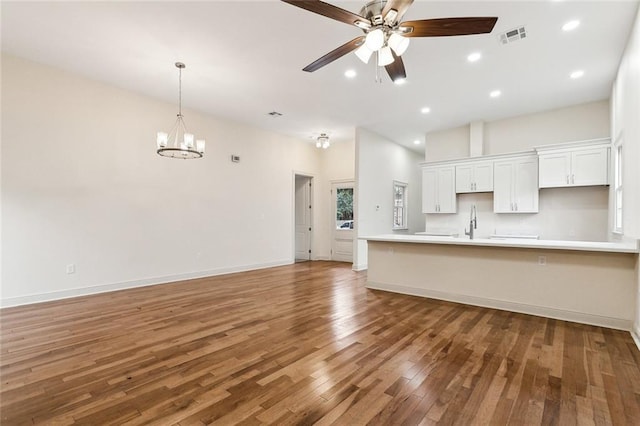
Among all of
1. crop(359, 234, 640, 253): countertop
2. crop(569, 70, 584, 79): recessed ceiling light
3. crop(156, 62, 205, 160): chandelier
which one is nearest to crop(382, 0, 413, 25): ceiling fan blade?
crop(359, 234, 640, 253): countertop

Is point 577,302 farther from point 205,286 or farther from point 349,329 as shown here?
point 205,286

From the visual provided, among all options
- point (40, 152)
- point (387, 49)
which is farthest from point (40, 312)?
point (387, 49)

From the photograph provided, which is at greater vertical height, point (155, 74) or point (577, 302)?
point (155, 74)

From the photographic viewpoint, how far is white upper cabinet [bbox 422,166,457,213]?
22.5 feet

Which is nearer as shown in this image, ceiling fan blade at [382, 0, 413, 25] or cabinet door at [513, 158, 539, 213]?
ceiling fan blade at [382, 0, 413, 25]

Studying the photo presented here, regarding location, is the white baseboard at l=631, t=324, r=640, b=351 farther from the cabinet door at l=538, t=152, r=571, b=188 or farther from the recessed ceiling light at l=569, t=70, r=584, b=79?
the recessed ceiling light at l=569, t=70, r=584, b=79

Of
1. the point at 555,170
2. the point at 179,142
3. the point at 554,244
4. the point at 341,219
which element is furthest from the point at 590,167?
the point at 179,142

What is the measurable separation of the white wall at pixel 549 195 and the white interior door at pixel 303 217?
151 inches

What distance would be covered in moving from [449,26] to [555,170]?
14.7 ft

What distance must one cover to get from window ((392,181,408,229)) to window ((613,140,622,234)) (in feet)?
14.9

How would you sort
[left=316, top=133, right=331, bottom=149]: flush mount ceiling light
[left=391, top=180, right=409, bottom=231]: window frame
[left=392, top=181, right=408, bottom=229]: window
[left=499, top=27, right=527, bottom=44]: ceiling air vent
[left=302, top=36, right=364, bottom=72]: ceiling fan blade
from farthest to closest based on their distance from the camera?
[left=392, top=181, right=408, bottom=229]: window
[left=391, top=180, right=409, bottom=231]: window frame
[left=316, top=133, right=331, bottom=149]: flush mount ceiling light
[left=499, top=27, right=527, bottom=44]: ceiling air vent
[left=302, top=36, right=364, bottom=72]: ceiling fan blade

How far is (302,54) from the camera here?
391 centimetres

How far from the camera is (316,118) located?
6.49 metres

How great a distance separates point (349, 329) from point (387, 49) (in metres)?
2.77
